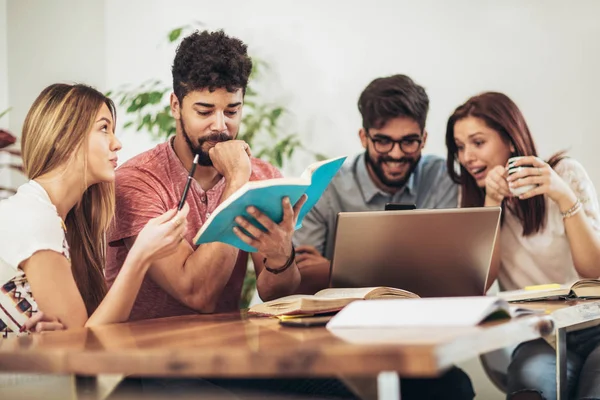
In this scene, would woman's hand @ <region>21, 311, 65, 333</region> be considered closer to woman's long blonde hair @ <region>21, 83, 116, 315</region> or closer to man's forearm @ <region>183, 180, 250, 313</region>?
woman's long blonde hair @ <region>21, 83, 116, 315</region>

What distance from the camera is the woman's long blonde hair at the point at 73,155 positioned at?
1779 millimetres

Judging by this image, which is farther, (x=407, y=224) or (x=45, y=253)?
(x=407, y=224)

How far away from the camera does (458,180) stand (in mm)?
2754

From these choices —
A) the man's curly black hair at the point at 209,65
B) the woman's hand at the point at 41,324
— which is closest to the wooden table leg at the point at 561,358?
the woman's hand at the point at 41,324

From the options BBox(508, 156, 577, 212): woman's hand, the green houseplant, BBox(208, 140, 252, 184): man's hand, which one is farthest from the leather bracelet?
the green houseplant

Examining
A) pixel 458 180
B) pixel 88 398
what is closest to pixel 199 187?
pixel 458 180

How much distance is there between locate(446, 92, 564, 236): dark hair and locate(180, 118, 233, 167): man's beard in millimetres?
916

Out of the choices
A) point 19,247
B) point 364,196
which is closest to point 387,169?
point 364,196

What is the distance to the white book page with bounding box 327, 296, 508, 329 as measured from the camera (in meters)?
1.13

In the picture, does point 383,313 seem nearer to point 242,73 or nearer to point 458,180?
point 242,73

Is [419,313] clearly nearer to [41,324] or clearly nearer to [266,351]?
[266,351]

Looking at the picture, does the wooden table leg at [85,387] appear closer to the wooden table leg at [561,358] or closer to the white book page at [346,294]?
the white book page at [346,294]

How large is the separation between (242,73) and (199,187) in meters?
0.36

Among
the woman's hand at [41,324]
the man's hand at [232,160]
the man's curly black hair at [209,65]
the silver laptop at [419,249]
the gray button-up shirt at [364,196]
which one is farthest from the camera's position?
the gray button-up shirt at [364,196]
